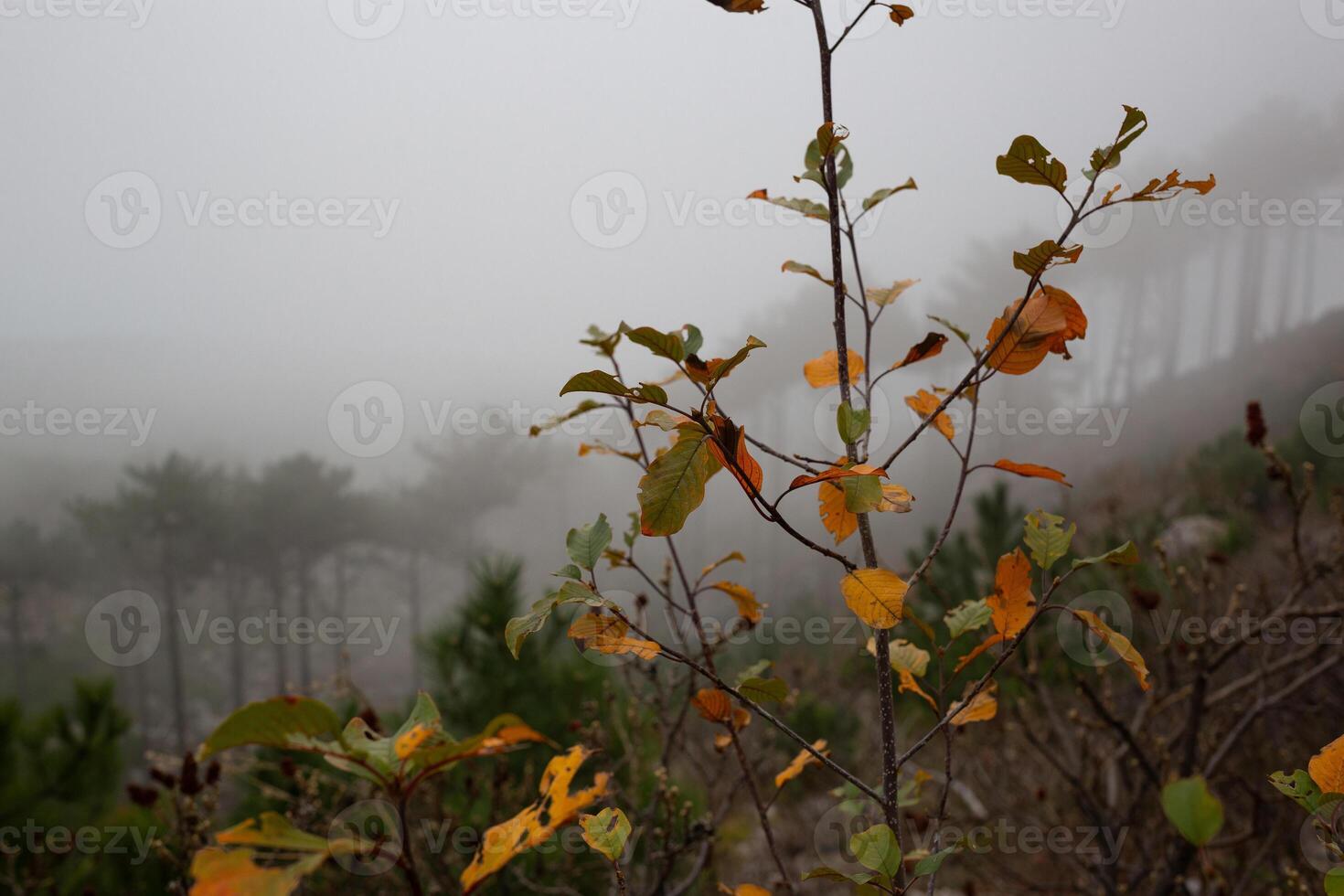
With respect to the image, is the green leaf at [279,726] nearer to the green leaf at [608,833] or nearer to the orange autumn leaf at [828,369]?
the green leaf at [608,833]

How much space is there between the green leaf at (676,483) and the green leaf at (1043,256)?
0.26 m

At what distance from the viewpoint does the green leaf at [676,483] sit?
377 mm

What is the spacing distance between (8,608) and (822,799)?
778 centimetres

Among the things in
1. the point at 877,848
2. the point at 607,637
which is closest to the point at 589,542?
the point at 607,637

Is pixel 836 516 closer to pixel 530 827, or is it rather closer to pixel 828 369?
pixel 828 369

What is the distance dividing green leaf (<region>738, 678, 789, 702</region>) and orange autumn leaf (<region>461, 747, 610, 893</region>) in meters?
0.14

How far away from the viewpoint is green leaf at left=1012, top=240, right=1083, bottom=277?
0.42m

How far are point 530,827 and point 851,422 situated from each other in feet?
1.07

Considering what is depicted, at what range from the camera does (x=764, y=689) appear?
1.68ft

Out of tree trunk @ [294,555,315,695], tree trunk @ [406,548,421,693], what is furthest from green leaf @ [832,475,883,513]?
tree trunk @ [406,548,421,693]

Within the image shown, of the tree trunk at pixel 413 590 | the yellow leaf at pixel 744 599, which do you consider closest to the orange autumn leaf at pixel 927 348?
the yellow leaf at pixel 744 599

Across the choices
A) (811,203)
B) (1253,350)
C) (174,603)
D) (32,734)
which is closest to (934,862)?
(811,203)

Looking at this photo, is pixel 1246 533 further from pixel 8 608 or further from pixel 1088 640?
pixel 8 608

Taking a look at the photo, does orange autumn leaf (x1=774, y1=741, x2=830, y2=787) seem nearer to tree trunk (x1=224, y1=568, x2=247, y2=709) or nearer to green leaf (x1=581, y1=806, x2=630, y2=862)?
green leaf (x1=581, y1=806, x2=630, y2=862)
